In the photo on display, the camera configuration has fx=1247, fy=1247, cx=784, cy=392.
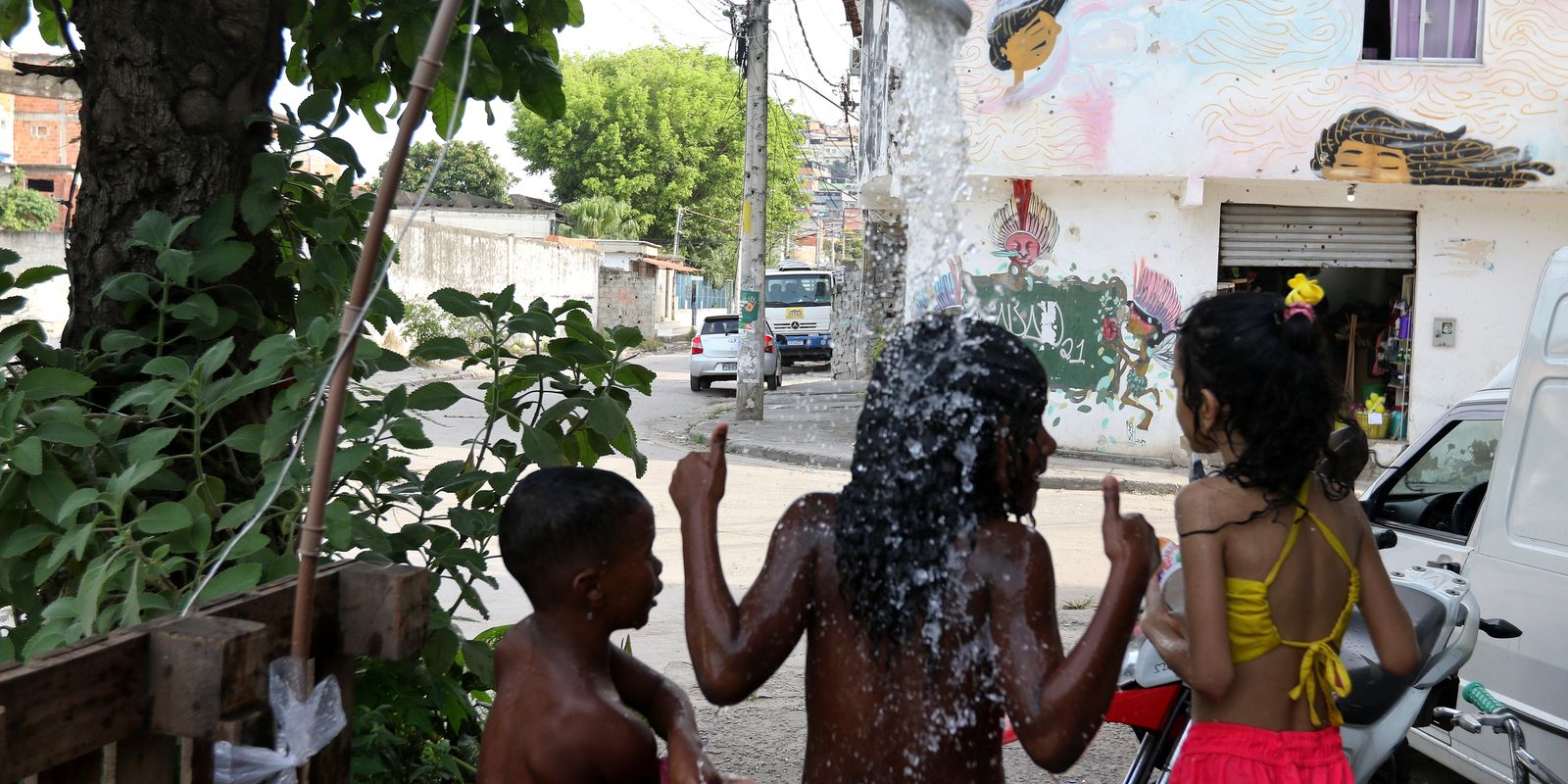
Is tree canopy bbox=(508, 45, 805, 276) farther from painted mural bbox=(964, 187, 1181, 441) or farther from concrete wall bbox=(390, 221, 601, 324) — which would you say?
painted mural bbox=(964, 187, 1181, 441)

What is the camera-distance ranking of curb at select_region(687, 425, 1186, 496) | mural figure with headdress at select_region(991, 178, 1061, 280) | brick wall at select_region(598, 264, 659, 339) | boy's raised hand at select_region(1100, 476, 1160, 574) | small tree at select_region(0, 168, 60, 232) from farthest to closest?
brick wall at select_region(598, 264, 659, 339) → small tree at select_region(0, 168, 60, 232) → mural figure with headdress at select_region(991, 178, 1061, 280) → curb at select_region(687, 425, 1186, 496) → boy's raised hand at select_region(1100, 476, 1160, 574)

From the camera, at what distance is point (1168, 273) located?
12164 millimetres

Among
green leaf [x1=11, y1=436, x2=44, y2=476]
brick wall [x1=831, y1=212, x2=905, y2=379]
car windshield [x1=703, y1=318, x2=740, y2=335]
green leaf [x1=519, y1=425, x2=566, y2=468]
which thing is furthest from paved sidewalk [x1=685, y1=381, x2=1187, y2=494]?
green leaf [x1=11, y1=436, x2=44, y2=476]

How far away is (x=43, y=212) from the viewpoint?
25.5 metres

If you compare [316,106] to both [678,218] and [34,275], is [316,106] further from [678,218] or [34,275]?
[678,218]

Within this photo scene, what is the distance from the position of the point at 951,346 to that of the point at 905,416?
0.38 feet

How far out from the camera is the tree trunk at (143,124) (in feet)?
9.61

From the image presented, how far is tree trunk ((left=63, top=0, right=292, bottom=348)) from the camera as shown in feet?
9.61

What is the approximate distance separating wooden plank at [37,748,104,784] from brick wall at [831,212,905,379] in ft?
64.8

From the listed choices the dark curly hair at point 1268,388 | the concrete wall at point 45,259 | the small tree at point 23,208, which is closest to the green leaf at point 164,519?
the dark curly hair at point 1268,388

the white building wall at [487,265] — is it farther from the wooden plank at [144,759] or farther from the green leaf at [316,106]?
the wooden plank at [144,759]

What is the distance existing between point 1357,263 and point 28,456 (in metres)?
12.3

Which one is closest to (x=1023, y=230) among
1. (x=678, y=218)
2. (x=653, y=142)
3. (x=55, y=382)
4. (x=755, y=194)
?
(x=755, y=194)

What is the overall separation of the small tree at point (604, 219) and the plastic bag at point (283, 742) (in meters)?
38.6
